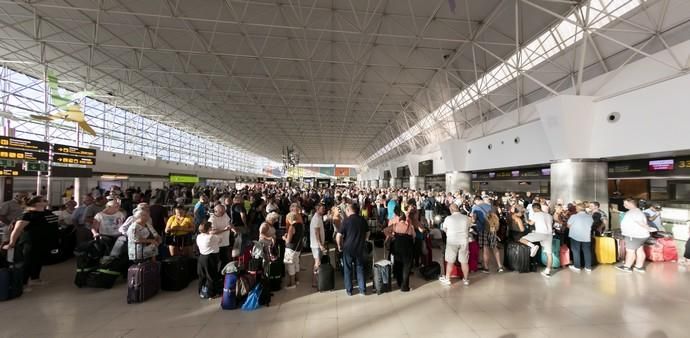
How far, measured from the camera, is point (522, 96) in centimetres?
1391

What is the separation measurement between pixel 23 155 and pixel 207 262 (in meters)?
11.2

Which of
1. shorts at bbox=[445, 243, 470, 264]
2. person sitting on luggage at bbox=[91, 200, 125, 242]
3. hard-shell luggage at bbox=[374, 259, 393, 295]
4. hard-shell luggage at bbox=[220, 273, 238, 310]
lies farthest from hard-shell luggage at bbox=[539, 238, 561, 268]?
person sitting on luggage at bbox=[91, 200, 125, 242]

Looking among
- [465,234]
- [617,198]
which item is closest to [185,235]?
[465,234]

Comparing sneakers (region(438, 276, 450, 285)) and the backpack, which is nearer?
sneakers (region(438, 276, 450, 285))

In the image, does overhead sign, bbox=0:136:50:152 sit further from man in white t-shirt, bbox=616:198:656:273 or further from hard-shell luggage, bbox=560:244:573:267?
man in white t-shirt, bbox=616:198:656:273

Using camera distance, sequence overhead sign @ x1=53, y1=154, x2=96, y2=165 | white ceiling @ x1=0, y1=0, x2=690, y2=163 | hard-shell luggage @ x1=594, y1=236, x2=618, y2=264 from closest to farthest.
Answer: hard-shell luggage @ x1=594, y1=236, x2=618, y2=264 < white ceiling @ x1=0, y1=0, x2=690, y2=163 < overhead sign @ x1=53, y1=154, x2=96, y2=165

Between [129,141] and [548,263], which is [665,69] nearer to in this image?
[548,263]

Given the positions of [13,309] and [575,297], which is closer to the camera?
[13,309]

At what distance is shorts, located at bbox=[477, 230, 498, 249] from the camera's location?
6.07 meters

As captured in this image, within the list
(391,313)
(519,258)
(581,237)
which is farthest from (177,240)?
(581,237)

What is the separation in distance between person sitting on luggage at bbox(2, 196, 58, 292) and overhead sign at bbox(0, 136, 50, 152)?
7.63 meters

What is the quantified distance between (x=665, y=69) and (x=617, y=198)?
4474 mm

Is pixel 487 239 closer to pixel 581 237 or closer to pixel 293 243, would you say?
pixel 581 237

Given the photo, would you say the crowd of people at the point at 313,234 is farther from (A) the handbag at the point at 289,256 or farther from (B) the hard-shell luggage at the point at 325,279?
(B) the hard-shell luggage at the point at 325,279
